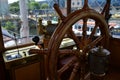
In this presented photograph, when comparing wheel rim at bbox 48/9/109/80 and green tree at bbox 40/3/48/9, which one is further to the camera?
green tree at bbox 40/3/48/9

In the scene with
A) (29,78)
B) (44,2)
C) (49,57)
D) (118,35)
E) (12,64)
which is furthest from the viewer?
(44,2)

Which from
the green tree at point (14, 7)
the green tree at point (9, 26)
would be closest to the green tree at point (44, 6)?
the green tree at point (14, 7)

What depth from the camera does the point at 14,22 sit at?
214cm

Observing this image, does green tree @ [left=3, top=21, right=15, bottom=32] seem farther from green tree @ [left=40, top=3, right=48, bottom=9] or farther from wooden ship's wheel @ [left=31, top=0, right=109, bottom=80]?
wooden ship's wheel @ [left=31, top=0, right=109, bottom=80]

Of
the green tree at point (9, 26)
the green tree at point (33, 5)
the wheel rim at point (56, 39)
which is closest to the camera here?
the wheel rim at point (56, 39)

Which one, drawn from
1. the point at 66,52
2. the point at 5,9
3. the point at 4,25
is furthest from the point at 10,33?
the point at 66,52

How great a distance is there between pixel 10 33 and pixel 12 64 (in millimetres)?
517

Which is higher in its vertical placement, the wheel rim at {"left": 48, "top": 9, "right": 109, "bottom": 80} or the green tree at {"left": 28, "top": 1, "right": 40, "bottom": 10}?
the green tree at {"left": 28, "top": 1, "right": 40, "bottom": 10}

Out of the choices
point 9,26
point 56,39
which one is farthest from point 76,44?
point 9,26

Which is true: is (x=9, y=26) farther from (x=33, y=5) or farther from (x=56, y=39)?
(x=56, y=39)

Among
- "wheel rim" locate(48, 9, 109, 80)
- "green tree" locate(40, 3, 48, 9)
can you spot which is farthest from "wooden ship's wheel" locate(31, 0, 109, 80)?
"green tree" locate(40, 3, 48, 9)

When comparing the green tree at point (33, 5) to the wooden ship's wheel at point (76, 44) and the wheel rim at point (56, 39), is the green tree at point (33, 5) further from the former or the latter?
the wheel rim at point (56, 39)

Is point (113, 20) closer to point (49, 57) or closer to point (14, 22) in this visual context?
point (14, 22)

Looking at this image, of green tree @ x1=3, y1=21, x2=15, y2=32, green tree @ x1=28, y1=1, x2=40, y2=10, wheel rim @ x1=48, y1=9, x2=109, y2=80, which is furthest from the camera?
green tree @ x1=28, y1=1, x2=40, y2=10
